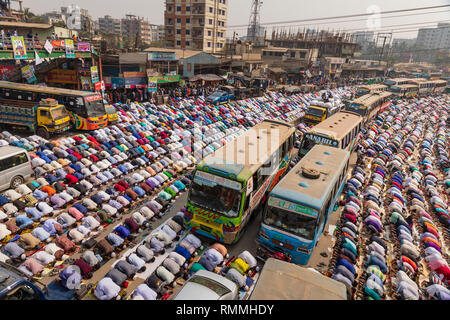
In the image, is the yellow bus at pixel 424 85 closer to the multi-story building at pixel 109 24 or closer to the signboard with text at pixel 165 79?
the signboard with text at pixel 165 79

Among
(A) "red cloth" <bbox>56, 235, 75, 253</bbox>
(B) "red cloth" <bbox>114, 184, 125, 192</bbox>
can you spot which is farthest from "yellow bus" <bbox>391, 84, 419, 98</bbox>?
(A) "red cloth" <bbox>56, 235, 75, 253</bbox>

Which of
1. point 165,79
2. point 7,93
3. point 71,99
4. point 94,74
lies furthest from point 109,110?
point 165,79

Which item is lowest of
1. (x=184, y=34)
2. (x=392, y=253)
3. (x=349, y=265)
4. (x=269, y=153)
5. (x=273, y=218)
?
(x=392, y=253)

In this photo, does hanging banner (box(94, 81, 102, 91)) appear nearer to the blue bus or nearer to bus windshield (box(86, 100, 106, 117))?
bus windshield (box(86, 100, 106, 117))

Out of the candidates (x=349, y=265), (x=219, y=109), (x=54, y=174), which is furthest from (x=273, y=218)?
(x=219, y=109)

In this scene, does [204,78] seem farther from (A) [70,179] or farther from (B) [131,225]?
(B) [131,225]

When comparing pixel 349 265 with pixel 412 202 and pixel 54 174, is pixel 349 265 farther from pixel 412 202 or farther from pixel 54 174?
pixel 54 174
